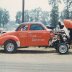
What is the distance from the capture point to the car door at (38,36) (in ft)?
74.6

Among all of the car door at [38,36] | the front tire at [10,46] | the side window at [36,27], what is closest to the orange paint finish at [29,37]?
the car door at [38,36]

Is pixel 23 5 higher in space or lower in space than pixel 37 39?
higher

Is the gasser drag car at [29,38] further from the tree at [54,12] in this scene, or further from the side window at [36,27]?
the tree at [54,12]

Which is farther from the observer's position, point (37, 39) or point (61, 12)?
point (61, 12)

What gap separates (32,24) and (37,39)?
987 mm

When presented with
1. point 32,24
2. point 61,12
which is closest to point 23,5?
point 32,24

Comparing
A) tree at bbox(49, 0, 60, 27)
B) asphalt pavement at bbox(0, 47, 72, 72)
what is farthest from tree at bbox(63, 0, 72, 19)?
asphalt pavement at bbox(0, 47, 72, 72)

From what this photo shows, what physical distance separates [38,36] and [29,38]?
1.85ft

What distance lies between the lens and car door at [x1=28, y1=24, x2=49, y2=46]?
74.6ft

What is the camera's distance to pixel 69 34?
23.4 meters

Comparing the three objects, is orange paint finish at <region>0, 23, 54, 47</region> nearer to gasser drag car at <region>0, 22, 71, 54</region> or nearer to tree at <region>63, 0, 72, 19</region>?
gasser drag car at <region>0, 22, 71, 54</region>

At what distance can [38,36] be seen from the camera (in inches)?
897

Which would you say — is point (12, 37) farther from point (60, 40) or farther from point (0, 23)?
point (0, 23)

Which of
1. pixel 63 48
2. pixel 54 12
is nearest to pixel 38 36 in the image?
pixel 63 48
